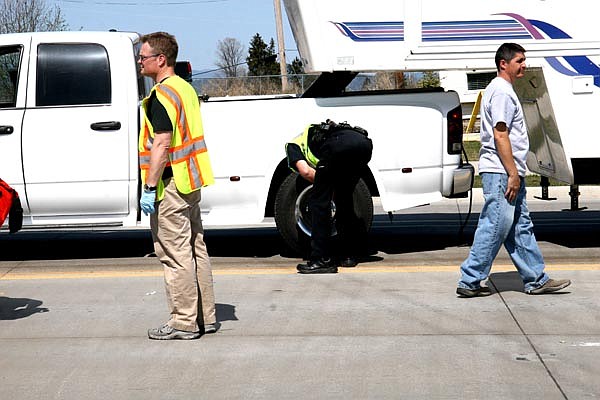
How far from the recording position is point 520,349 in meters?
6.41

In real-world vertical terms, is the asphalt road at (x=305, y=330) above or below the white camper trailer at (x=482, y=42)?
below

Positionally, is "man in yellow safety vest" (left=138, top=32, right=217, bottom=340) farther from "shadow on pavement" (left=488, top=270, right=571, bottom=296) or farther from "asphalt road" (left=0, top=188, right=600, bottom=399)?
"shadow on pavement" (left=488, top=270, right=571, bottom=296)

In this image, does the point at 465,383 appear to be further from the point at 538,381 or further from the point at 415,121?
the point at 415,121

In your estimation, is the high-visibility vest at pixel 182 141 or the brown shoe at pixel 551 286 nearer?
the high-visibility vest at pixel 182 141

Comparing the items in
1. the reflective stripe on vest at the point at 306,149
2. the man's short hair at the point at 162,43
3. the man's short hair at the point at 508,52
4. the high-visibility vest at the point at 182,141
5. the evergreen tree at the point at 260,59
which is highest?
the man's short hair at the point at 162,43

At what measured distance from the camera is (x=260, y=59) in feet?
183

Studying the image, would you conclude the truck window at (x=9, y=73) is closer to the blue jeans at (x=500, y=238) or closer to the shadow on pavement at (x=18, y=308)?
the shadow on pavement at (x=18, y=308)

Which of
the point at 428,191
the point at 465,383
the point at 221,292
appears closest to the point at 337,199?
the point at 428,191

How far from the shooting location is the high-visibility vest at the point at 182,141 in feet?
21.4

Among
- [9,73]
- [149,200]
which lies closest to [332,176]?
[149,200]

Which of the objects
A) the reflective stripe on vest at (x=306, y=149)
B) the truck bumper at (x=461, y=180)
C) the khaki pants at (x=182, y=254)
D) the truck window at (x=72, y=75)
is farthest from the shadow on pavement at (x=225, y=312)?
the truck bumper at (x=461, y=180)

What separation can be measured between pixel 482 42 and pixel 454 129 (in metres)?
0.79

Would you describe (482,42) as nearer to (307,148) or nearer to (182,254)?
(307,148)

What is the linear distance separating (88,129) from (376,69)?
2.54 metres
